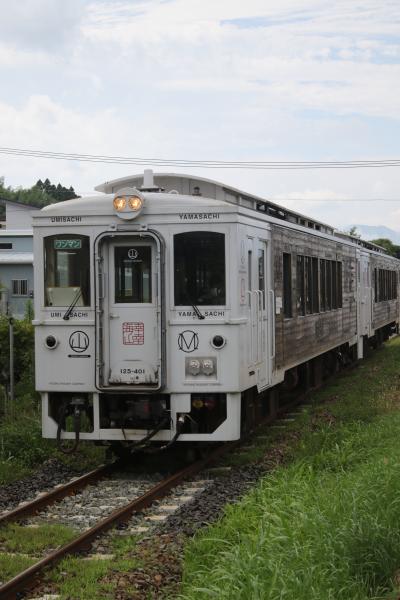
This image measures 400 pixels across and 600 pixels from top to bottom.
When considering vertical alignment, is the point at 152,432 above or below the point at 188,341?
below

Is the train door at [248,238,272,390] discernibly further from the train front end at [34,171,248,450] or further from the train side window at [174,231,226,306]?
the train side window at [174,231,226,306]

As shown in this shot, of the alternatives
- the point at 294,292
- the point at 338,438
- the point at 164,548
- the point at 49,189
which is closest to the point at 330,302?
the point at 294,292

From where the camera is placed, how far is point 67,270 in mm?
9742

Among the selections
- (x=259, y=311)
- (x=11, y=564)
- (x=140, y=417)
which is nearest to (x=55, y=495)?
(x=140, y=417)

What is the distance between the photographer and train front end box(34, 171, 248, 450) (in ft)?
30.7

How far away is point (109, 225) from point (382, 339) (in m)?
19.7

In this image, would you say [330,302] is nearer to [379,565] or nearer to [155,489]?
[155,489]

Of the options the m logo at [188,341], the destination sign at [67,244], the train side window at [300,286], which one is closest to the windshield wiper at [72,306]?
the destination sign at [67,244]

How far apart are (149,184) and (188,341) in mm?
2178

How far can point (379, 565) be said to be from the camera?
554 cm

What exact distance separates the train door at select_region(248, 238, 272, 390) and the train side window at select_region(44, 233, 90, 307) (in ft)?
6.10

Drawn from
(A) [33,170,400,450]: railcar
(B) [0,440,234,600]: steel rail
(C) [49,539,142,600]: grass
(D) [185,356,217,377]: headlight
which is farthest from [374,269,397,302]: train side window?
(C) [49,539,142,600]: grass

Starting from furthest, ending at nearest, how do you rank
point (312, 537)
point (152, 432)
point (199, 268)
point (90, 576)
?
point (199, 268)
point (152, 432)
point (90, 576)
point (312, 537)

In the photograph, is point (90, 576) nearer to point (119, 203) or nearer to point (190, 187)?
point (119, 203)
